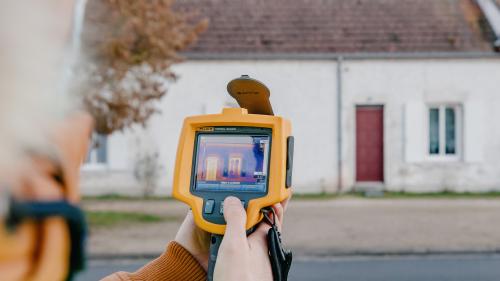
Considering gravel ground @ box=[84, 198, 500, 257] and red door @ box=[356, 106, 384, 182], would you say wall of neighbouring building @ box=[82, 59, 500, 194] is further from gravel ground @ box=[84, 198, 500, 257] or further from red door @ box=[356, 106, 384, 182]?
gravel ground @ box=[84, 198, 500, 257]

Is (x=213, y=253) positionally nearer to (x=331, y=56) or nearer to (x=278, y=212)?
(x=278, y=212)

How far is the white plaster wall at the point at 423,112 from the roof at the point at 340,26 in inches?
20.2

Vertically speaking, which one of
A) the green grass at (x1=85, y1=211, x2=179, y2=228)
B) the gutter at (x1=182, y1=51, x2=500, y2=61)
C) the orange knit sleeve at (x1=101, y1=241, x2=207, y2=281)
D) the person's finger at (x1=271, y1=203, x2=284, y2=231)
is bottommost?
the green grass at (x1=85, y1=211, x2=179, y2=228)

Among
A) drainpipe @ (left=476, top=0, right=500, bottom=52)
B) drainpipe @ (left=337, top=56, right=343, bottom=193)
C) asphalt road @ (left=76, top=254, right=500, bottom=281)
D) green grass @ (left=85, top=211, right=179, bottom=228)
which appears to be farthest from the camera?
drainpipe @ (left=476, top=0, right=500, bottom=52)

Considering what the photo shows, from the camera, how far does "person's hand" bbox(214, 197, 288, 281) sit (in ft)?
4.07

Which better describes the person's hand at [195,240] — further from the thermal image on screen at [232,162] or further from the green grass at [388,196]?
the green grass at [388,196]

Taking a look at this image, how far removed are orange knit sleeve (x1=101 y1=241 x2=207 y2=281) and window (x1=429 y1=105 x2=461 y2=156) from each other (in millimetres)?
15471

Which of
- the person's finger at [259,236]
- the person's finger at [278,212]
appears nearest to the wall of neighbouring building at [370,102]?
the person's finger at [278,212]

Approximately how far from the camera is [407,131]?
53.8 ft

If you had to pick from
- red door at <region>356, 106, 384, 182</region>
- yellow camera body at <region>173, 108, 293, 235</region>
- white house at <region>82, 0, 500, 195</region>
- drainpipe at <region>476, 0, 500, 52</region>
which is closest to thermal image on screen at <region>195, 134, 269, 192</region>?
yellow camera body at <region>173, 108, 293, 235</region>

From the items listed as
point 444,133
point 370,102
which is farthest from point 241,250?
point 444,133

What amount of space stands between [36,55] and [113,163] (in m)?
15.9

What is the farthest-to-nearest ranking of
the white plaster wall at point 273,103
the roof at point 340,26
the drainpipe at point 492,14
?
the drainpipe at point 492,14, the roof at point 340,26, the white plaster wall at point 273,103

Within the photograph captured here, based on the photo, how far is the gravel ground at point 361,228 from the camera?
1040 centimetres
